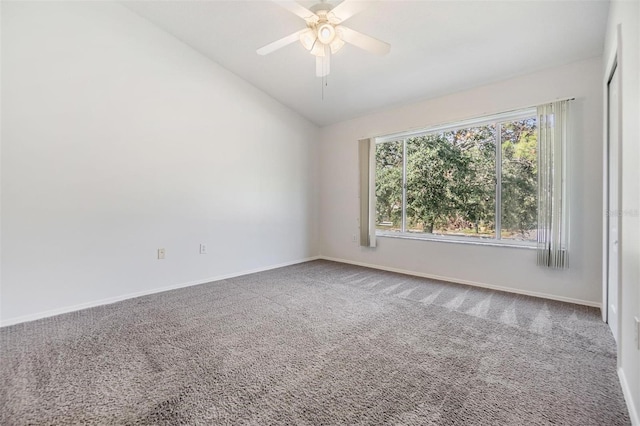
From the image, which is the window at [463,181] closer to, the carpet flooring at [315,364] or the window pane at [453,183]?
the window pane at [453,183]

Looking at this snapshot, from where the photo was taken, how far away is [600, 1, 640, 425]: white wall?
4.45 feet

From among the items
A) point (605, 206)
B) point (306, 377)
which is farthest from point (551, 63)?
point (306, 377)

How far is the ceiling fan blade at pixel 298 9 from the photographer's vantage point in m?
2.04

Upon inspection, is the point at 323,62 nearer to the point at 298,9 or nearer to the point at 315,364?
the point at 298,9

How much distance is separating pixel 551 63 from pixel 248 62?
3438 millimetres

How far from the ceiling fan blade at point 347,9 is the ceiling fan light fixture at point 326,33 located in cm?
7

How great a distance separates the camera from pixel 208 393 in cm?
156

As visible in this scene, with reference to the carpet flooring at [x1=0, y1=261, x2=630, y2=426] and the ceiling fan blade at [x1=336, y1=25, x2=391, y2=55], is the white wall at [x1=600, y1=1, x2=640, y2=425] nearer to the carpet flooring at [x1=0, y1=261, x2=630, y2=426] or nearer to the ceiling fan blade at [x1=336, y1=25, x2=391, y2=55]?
the carpet flooring at [x1=0, y1=261, x2=630, y2=426]

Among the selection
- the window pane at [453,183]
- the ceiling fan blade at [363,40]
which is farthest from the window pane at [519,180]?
the ceiling fan blade at [363,40]

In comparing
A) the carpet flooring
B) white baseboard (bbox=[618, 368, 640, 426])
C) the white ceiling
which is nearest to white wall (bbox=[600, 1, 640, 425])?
white baseboard (bbox=[618, 368, 640, 426])

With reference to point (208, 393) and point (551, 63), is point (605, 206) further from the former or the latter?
point (208, 393)

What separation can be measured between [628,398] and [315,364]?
162cm

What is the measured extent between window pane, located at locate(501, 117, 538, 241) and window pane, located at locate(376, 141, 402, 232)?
4.69ft

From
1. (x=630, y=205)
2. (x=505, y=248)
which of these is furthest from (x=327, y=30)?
(x=505, y=248)
